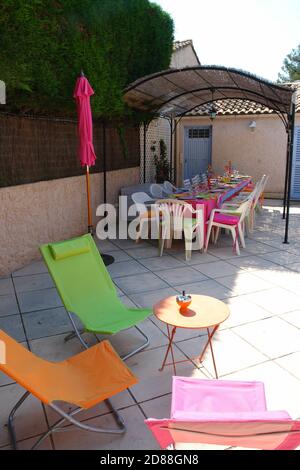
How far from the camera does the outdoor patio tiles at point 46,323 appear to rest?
4.12 metres

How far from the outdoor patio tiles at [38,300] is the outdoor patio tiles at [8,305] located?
0.24 ft

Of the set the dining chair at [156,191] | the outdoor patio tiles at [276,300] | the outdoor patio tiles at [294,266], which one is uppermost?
the dining chair at [156,191]

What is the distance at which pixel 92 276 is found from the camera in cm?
421

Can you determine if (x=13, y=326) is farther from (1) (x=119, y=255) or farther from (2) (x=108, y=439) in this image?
(1) (x=119, y=255)

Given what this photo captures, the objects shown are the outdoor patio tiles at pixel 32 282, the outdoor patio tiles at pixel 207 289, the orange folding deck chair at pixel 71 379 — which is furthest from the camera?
the outdoor patio tiles at pixel 32 282

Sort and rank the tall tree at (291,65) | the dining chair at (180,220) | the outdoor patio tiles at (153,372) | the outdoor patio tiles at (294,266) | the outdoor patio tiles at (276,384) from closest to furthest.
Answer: the outdoor patio tiles at (276,384) < the outdoor patio tiles at (153,372) < the outdoor patio tiles at (294,266) < the dining chair at (180,220) < the tall tree at (291,65)

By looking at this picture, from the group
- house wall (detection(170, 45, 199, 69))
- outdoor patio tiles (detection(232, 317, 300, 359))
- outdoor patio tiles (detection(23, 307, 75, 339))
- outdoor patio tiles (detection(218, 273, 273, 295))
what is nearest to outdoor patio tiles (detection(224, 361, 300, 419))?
outdoor patio tiles (detection(232, 317, 300, 359))

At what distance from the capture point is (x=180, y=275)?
5.93 meters

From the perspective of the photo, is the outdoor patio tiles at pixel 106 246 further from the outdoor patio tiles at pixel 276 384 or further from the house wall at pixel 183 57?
the house wall at pixel 183 57

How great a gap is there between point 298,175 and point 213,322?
11698 millimetres

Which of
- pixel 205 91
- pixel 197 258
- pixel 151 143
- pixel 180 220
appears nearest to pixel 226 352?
pixel 197 258

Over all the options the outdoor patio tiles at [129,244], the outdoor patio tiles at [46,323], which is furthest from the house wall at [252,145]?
the outdoor patio tiles at [46,323]

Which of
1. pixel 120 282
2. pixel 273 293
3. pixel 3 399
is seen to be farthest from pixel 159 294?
pixel 3 399

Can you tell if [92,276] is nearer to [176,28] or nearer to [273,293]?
[273,293]
